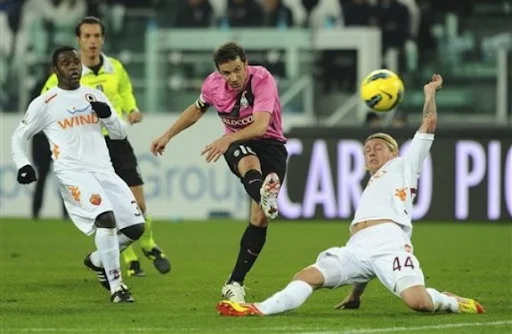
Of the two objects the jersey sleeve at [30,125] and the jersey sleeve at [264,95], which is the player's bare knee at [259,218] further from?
the jersey sleeve at [30,125]

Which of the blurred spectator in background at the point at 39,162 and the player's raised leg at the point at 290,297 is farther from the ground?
the player's raised leg at the point at 290,297

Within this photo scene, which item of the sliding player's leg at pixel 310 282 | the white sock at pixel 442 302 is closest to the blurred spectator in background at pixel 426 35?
the white sock at pixel 442 302

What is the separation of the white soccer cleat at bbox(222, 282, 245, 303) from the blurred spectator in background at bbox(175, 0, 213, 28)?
12.0 metres

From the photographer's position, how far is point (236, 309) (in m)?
10.1

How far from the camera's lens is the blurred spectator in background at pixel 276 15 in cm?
2245

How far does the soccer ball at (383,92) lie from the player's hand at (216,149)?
2.31 meters

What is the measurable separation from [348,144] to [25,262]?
688 centimetres

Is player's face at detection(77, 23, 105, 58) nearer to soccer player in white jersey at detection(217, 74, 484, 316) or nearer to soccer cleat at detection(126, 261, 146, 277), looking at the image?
soccer cleat at detection(126, 261, 146, 277)

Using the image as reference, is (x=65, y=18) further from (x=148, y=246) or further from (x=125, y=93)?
(x=148, y=246)

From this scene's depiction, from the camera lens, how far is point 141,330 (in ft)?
30.9

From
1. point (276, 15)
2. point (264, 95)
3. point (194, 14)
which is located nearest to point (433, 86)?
point (264, 95)

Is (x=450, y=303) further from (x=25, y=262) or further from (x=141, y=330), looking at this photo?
(x=25, y=262)

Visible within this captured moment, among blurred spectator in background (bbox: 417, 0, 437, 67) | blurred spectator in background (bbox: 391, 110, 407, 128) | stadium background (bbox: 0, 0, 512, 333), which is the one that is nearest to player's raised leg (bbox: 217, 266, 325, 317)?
stadium background (bbox: 0, 0, 512, 333)

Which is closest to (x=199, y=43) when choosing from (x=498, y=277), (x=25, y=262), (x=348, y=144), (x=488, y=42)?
(x=348, y=144)
